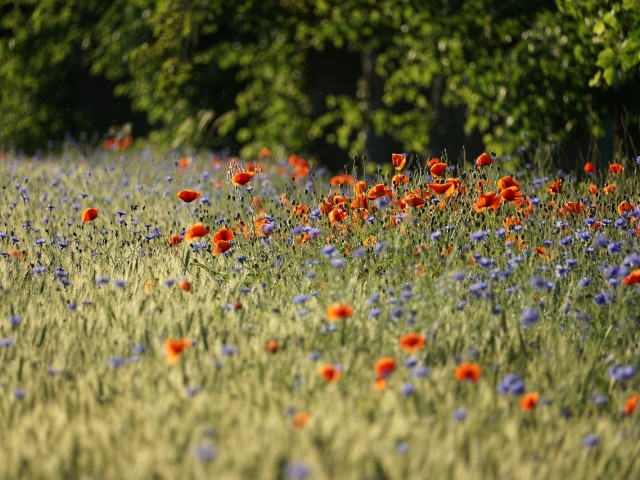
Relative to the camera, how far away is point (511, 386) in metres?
2.67

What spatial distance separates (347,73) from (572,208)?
22.8 feet

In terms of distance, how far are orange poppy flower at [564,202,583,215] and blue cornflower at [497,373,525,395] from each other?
1.91 metres

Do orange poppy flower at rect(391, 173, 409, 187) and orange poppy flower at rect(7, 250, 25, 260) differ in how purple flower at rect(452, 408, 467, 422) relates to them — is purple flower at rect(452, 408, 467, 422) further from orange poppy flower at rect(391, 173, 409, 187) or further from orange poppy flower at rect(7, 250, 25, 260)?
orange poppy flower at rect(7, 250, 25, 260)

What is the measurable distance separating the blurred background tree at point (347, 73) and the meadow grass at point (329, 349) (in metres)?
2.56

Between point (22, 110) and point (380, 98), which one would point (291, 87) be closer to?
point (380, 98)

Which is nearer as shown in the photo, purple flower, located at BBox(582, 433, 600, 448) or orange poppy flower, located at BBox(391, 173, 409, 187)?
purple flower, located at BBox(582, 433, 600, 448)

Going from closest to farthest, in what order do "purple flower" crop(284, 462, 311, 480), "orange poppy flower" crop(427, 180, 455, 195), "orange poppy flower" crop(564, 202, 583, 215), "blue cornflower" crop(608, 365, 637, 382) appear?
"purple flower" crop(284, 462, 311, 480)
"blue cornflower" crop(608, 365, 637, 382)
"orange poppy flower" crop(427, 180, 455, 195)
"orange poppy flower" crop(564, 202, 583, 215)

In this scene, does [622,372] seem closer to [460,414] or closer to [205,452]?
[460,414]

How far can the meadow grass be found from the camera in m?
2.42

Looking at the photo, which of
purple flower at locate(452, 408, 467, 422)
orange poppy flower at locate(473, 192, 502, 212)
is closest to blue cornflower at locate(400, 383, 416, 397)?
purple flower at locate(452, 408, 467, 422)

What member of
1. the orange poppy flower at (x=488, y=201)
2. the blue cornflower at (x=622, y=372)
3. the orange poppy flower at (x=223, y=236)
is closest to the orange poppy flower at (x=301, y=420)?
the blue cornflower at (x=622, y=372)

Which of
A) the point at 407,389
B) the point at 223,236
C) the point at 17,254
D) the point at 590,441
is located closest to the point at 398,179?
the point at 223,236

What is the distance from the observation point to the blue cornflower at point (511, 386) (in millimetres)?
2633

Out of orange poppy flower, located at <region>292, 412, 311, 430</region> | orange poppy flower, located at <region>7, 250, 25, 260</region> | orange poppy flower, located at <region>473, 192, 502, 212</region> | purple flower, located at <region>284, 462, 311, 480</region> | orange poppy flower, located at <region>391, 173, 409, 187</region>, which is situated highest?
orange poppy flower, located at <region>473, 192, 502, 212</region>
